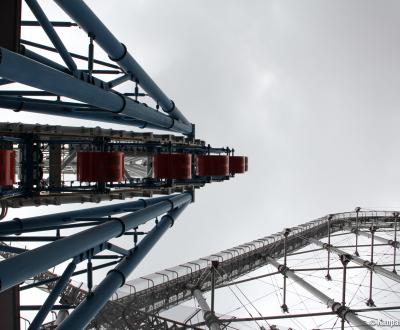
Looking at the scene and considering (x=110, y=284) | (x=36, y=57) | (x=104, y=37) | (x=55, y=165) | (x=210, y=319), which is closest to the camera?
(x=104, y=37)

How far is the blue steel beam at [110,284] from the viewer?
8307 mm

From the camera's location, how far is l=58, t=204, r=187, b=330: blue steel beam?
327 inches

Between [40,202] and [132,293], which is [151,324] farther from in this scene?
[40,202]

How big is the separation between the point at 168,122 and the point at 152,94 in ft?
5.59

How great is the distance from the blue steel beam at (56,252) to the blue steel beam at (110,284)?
4.73 ft

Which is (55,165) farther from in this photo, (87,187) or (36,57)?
(36,57)

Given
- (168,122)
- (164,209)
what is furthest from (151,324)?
(168,122)

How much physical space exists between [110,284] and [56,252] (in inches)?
149

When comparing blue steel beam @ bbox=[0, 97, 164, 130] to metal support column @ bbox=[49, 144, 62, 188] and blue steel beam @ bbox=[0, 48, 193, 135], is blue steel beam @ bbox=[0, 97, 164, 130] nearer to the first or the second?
metal support column @ bbox=[49, 144, 62, 188]

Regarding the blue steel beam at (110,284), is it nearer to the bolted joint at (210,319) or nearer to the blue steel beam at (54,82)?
the bolted joint at (210,319)

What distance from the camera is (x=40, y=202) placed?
8305 mm

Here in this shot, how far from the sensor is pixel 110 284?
10133 mm

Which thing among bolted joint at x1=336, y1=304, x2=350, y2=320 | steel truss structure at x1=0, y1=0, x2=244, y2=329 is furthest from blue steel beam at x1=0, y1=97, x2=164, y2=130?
bolted joint at x1=336, y1=304, x2=350, y2=320

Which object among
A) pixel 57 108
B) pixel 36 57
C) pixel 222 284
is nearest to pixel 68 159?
pixel 57 108
